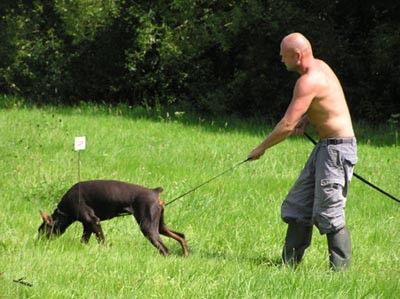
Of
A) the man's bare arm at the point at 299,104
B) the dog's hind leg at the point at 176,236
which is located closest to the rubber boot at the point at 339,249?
the man's bare arm at the point at 299,104

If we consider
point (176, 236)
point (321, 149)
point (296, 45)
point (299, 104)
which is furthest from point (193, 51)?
point (299, 104)

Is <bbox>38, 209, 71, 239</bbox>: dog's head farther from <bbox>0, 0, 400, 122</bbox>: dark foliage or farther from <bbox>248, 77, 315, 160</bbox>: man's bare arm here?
<bbox>0, 0, 400, 122</bbox>: dark foliage

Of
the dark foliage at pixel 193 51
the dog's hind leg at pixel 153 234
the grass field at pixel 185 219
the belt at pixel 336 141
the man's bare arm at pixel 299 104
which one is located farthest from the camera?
the dark foliage at pixel 193 51

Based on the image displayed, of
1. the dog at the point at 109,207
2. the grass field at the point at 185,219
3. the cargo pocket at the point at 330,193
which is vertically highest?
the cargo pocket at the point at 330,193

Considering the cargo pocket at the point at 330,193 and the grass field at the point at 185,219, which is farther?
the cargo pocket at the point at 330,193

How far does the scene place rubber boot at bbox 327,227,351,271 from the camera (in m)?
6.15

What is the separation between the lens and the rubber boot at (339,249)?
6.15m

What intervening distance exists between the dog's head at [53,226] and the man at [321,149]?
5.73 feet

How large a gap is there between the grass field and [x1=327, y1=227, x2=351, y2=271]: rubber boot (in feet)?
0.42

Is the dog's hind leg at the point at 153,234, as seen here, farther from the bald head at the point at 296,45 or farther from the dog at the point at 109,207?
the bald head at the point at 296,45

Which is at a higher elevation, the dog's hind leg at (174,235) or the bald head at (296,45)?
the bald head at (296,45)

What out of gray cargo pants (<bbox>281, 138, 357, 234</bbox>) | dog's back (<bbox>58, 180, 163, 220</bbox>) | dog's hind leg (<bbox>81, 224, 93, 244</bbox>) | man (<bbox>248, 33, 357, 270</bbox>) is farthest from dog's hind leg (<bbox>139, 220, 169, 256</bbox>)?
gray cargo pants (<bbox>281, 138, 357, 234</bbox>)

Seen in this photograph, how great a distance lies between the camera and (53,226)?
644cm

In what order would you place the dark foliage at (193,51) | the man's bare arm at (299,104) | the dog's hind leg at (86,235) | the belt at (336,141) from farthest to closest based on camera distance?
the dark foliage at (193,51)
the dog's hind leg at (86,235)
the belt at (336,141)
the man's bare arm at (299,104)
